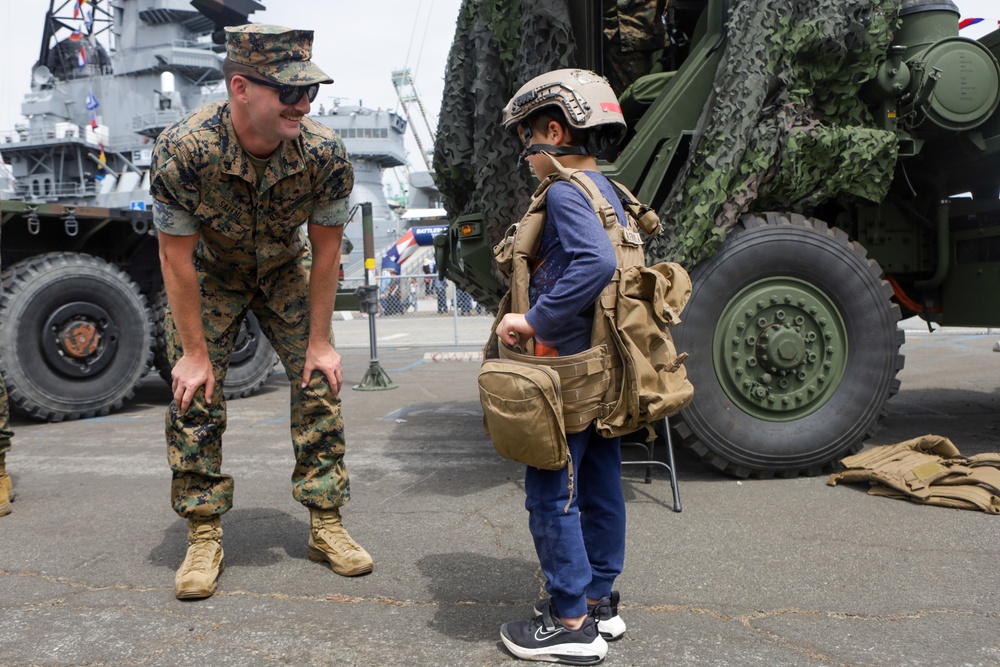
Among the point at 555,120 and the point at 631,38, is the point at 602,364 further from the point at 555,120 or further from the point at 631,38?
the point at 631,38

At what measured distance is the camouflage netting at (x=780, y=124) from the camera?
3848 millimetres

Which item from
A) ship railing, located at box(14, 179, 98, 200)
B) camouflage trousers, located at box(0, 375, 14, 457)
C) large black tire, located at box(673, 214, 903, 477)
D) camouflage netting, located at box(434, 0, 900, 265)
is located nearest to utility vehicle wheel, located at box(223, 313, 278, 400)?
camouflage trousers, located at box(0, 375, 14, 457)

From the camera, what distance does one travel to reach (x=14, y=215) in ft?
20.5

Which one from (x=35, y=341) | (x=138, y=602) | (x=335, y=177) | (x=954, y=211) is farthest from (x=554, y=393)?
(x=35, y=341)

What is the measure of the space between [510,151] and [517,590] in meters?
2.34

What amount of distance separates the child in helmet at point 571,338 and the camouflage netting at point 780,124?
5.34ft

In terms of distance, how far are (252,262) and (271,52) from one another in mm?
774

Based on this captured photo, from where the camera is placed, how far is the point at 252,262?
9.63 feet

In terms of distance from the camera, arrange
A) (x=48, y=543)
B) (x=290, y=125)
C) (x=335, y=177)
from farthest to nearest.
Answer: (x=48, y=543) < (x=335, y=177) < (x=290, y=125)

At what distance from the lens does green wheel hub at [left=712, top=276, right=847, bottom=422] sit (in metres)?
4.00

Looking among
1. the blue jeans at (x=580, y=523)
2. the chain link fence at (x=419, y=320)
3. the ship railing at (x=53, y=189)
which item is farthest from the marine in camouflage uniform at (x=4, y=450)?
the ship railing at (x=53, y=189)

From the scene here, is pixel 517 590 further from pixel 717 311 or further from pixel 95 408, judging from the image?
pixel 95 408

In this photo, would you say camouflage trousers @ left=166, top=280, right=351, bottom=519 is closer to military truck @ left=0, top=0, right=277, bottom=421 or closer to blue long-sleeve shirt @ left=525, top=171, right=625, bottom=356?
blue long-sleeve shirt @ left=525, top=171, right=625, bottom=356

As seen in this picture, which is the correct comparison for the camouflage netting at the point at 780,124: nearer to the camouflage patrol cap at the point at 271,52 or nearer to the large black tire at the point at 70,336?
the camouflage patrol cap at the point at 271,52
